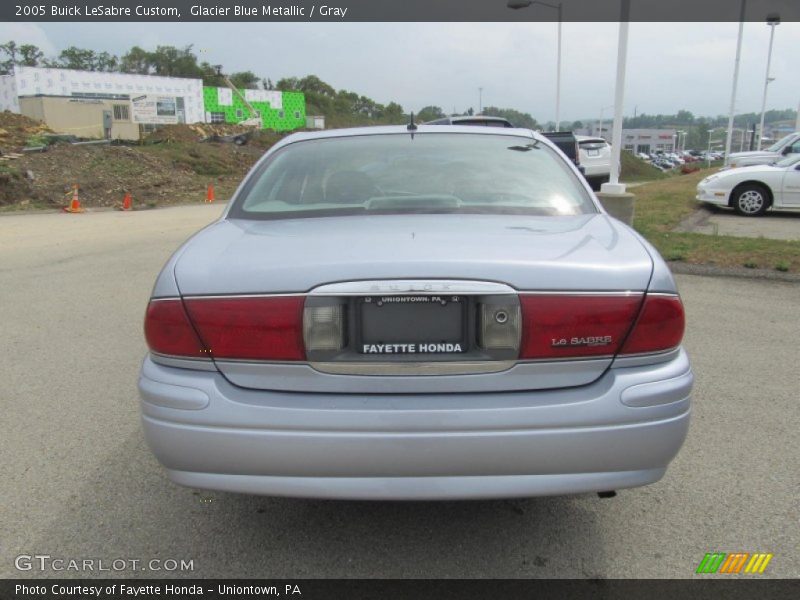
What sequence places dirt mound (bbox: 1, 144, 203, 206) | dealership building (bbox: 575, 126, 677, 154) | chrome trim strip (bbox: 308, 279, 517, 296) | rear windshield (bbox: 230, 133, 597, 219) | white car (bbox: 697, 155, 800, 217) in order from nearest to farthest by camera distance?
chrome trim strip (bbox: 308, 279, 517, 296)
rear windshield (bbox: 230, 133, 597, 219)
white car (bbox: 697, 155, 800, 217)
dirt mound (bbox: 1, 144, 203, 206)
dealership building (bbox: 575, 126, 677, 154)

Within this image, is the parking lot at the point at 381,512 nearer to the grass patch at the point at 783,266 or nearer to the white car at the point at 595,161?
the grass patch at the point at 783,266

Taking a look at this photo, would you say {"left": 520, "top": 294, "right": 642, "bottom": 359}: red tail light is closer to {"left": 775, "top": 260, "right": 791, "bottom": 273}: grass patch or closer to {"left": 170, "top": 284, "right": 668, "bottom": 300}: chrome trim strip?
{"left": 170, "top": 284, "right": 668, "bottom": 300}: chrome trim strip

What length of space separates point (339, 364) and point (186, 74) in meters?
115

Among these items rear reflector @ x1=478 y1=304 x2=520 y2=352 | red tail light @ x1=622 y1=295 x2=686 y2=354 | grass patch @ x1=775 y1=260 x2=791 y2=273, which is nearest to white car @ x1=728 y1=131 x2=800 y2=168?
grass patch @ x1=775 y1=260 x2=791 y2=273

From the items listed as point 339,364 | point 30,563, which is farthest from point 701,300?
point 30,563

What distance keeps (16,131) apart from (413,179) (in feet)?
131

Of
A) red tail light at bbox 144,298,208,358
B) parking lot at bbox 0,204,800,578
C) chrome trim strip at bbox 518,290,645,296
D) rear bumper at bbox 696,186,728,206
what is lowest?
parking lot at bbox 0,204,800,578

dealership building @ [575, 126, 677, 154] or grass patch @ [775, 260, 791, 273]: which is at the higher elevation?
grass patch @ [775, 260, 791, 273]

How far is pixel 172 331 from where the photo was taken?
220cm

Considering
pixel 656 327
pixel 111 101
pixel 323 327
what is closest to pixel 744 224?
pixel 656 327

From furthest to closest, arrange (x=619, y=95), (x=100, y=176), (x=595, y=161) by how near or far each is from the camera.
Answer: (x=100, y=176)
(x=595, y=161)
(x=619, y=95)

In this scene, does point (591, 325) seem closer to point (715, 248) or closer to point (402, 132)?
point (402, 132)

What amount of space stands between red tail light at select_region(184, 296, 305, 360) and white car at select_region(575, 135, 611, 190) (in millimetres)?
18605

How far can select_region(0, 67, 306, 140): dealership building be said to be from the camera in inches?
2176
